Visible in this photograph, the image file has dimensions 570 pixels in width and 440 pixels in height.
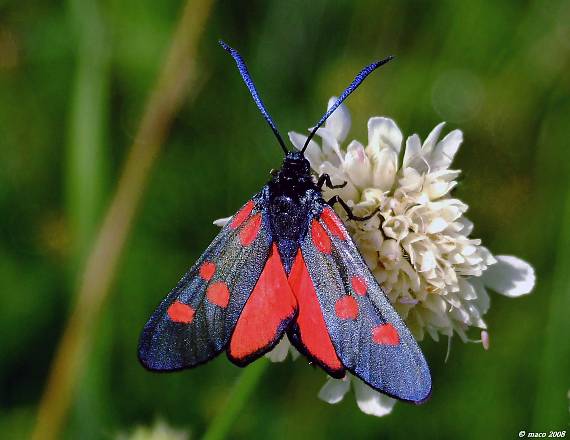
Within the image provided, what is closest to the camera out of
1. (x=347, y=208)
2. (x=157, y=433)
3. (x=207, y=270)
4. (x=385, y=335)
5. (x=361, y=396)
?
(x=385, y=335)

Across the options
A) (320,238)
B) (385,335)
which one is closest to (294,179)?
(320,238)

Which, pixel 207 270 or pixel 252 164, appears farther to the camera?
pixel 252 164

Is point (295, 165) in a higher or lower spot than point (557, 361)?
higher

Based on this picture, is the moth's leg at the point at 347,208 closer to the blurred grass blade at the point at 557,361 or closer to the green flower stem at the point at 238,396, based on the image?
the green flower stem at the point at 238,396

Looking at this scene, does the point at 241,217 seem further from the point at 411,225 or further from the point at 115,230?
the point at 115,230

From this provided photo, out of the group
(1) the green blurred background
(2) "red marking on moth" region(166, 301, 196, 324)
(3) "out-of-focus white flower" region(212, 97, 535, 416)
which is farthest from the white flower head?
(1) the green blurred background

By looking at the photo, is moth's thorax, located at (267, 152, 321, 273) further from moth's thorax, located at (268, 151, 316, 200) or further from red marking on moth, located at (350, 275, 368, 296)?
red marking on moth, located at (350, 275, 368, 296)
